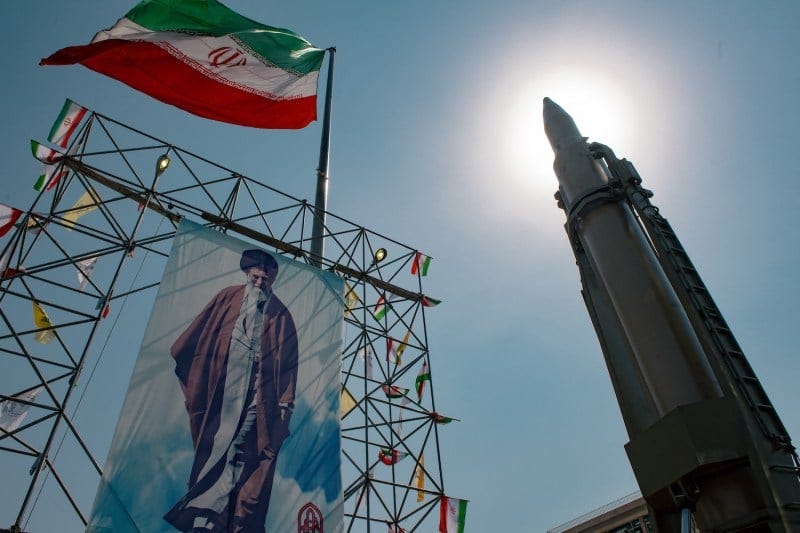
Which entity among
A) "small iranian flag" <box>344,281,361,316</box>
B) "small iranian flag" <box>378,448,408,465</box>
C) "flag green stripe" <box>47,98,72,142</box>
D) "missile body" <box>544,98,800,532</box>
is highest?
"flag green stripe" <box>47,98,72,142</box>

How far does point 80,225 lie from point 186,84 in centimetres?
338

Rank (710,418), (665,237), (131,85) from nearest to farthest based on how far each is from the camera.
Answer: (710,418) < (665,237) < (131,85)

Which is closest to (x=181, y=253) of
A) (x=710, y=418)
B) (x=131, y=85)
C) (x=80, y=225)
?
(x=80, y=225)

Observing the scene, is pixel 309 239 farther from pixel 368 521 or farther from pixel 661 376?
pixel 661 376

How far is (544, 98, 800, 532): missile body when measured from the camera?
432cm

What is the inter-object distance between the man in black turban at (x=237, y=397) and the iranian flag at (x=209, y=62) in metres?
3.38

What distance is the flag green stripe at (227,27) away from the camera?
425 inches

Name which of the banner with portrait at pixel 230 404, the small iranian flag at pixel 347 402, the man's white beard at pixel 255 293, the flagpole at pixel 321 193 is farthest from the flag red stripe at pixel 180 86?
the small iranian flag at pixel 347 402

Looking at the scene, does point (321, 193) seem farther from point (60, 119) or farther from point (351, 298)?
point (60, 119)

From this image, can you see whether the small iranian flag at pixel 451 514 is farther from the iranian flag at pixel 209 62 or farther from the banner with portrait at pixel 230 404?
the iranian flag at pixel 209 62

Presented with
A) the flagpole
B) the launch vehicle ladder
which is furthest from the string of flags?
the launch vehicle ladder

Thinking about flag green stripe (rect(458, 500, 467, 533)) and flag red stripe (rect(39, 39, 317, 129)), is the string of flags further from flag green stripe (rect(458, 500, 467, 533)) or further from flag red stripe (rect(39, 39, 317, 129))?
flag green stripe (rect(458, 500, 467, 533))

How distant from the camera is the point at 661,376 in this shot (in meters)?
5.22

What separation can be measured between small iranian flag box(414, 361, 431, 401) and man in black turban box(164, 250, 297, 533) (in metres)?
3.46
